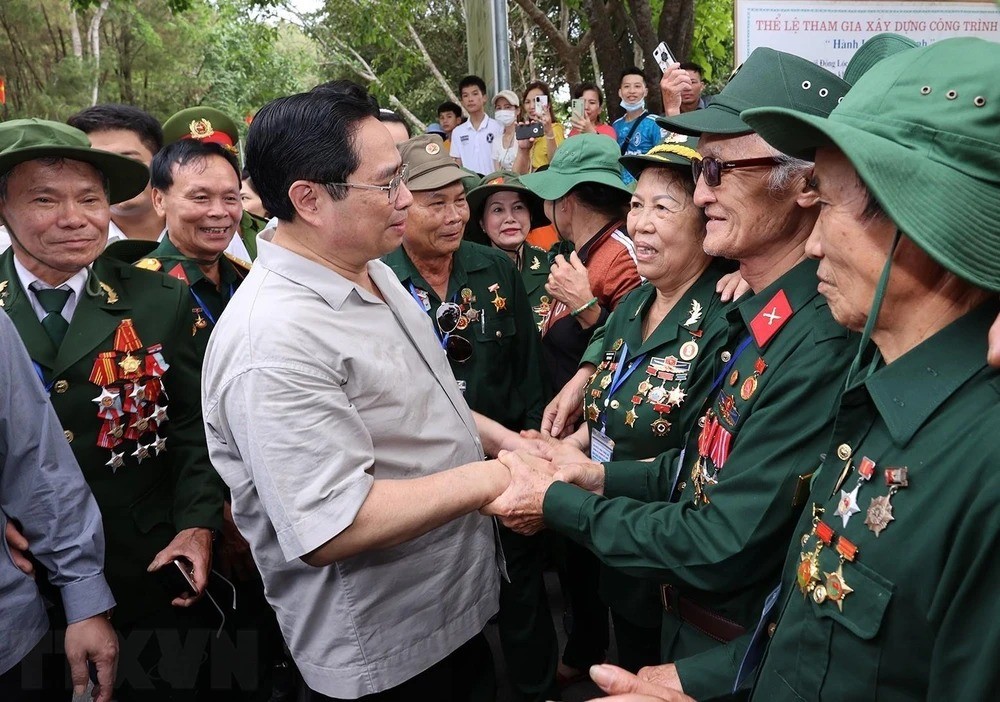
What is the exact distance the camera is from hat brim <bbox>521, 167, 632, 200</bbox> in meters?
3.77

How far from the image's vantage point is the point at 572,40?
71.6 feet

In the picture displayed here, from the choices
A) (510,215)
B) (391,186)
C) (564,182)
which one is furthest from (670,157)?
(510,215)

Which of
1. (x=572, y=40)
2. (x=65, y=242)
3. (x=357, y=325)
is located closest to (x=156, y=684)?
(x=65, y=242)

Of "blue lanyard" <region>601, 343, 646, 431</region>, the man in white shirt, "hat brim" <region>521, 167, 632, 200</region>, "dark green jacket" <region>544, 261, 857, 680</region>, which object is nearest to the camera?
"dark green jacket" <region>544, 261, 857, 680</region>

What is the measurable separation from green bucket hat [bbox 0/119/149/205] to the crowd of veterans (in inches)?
0.6

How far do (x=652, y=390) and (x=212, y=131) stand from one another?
3.14 meters

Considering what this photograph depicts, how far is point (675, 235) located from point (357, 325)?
1298 millimetres

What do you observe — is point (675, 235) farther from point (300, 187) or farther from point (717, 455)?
point (300, 187)

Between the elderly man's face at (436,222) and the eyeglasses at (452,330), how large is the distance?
303mm

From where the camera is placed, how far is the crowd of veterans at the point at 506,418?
4.36 feet

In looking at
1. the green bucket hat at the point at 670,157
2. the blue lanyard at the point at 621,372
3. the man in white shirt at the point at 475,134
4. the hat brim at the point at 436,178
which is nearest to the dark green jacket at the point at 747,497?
the blue lanyard at the point at 621,372

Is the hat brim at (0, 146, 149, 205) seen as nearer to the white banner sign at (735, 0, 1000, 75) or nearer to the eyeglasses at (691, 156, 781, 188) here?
the eyeglasses at (691, 156, 781, 188)

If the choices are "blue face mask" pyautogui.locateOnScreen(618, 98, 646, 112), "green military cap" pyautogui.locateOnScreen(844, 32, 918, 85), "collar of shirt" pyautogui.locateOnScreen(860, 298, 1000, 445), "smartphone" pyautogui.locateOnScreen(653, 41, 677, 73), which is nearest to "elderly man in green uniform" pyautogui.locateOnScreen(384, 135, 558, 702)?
"green military cap" pyautogui.locateOnScreen(844, 32, 918, 85)

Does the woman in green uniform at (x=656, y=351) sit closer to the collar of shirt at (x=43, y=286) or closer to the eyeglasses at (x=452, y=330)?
the eyeglasses at (x=452, y=330)
